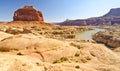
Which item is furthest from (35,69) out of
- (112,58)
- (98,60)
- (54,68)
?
(112,58)

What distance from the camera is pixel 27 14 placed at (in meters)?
146

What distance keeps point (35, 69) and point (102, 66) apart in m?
4.59

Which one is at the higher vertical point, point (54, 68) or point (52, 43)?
point (52, 43)

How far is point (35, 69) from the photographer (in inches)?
401

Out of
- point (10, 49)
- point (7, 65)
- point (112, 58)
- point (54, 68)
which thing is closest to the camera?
point (7, 65)

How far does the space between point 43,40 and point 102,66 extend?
197 inches

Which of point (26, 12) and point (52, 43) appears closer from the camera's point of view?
point (52, 43)

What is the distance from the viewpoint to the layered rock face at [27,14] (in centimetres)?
14338

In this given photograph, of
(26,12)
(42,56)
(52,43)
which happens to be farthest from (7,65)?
(26,12)

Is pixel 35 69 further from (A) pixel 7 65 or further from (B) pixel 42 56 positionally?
(B) pixel 42 56

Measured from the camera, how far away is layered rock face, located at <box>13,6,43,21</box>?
14338 centimetres

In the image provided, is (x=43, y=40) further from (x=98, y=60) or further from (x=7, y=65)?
(x=7, y=65)

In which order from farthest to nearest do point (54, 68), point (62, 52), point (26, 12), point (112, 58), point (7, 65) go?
point (26, 12)
point (112, 58)
point (62, 52)
point (54, 68)
point (7, 65)

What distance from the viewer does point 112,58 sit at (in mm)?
15125
